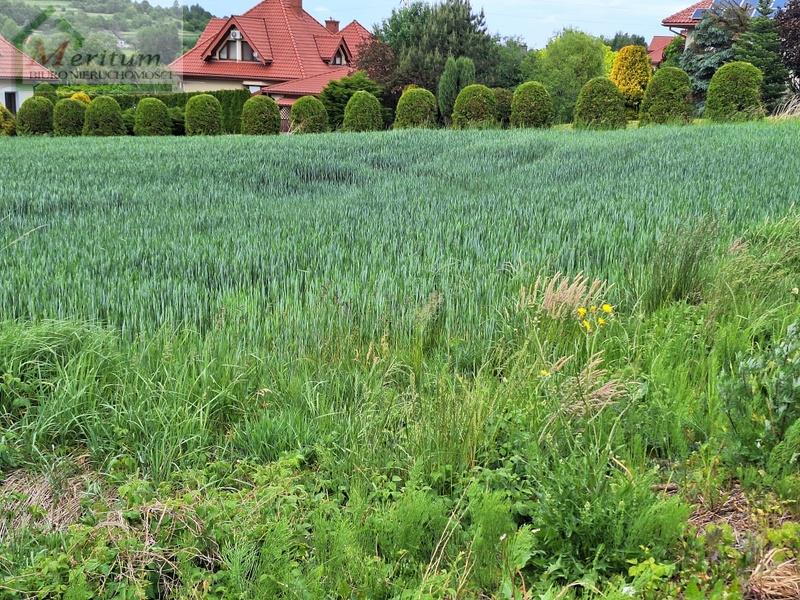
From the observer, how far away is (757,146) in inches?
466

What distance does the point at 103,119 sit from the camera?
24703 millimetres

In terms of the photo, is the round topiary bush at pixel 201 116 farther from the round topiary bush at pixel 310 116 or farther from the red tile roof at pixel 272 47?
the red tile roof at pixel 272 47

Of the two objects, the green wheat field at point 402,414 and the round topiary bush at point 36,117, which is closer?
the green wheat field at point 402,414

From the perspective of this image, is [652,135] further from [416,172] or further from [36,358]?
[36,358]

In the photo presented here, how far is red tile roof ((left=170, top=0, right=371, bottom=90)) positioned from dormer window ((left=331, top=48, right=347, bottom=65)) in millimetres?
458

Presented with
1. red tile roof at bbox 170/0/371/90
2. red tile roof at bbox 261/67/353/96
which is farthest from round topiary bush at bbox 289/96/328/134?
red tile roof at bbox 170/0/371/90

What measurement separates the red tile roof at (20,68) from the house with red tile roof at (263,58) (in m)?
9.18

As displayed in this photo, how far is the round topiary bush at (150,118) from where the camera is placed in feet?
81.7

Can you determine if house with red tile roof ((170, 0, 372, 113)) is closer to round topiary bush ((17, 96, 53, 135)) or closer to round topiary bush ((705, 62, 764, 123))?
round topiary bush ((17, 96, 53, 135))

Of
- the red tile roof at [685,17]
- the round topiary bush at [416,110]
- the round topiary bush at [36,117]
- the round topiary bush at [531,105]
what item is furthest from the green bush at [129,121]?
the red tile roof at [685,17]

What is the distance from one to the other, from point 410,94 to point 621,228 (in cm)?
1895

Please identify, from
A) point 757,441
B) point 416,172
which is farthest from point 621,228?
point 416,172

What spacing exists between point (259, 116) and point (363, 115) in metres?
3.60

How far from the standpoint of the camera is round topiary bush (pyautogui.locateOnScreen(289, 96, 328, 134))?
2359 centimetres
